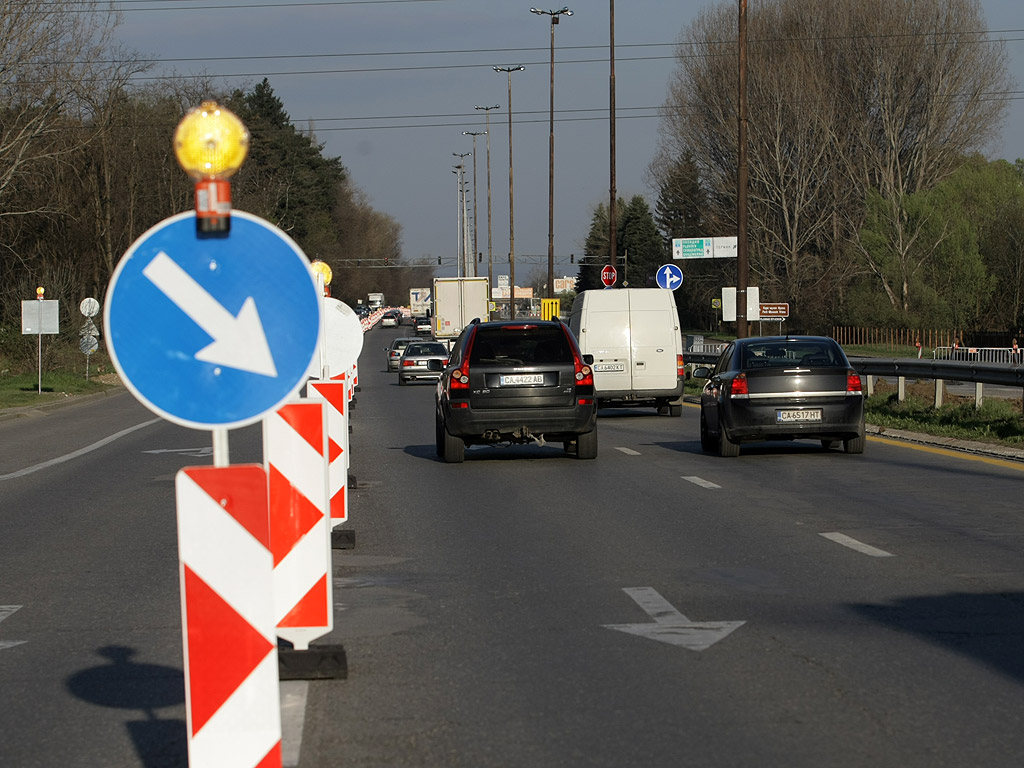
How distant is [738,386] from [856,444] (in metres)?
1.72

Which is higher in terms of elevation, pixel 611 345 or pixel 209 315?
pixel 209 315

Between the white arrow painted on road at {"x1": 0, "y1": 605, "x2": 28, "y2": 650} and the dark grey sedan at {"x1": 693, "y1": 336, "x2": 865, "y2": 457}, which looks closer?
the white arrow painted on road at {"x1": 0, "y1": 605, "x2": 28, "y2": 650}

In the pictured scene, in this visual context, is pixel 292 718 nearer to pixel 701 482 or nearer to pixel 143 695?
pixel 143 695

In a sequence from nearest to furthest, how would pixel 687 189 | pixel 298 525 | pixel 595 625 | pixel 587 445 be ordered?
1. pixel 298 525
2. pixel 595 625
3. pixel 587 445
4. pixel 687 189

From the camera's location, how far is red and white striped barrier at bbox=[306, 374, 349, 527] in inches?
411

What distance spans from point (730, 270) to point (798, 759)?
3109 inches

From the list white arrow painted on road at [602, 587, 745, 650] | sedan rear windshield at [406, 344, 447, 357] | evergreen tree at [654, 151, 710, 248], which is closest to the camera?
white arrow painted on road at [602, 587, 745, 650]

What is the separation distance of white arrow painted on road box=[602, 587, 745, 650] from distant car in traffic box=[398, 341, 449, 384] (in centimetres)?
3991

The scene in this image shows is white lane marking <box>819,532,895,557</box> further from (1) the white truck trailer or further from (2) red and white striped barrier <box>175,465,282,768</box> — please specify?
(1) the white truck trailer

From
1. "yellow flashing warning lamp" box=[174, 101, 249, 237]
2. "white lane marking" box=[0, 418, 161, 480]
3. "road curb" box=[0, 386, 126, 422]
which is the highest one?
"yellow flashing warning lamp" box=[174, 101, 249, 237]

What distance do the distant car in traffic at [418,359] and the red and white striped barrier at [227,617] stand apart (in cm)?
4326

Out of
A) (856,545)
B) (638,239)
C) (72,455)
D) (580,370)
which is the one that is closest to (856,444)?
(580,370)

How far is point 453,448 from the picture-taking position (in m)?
17.7

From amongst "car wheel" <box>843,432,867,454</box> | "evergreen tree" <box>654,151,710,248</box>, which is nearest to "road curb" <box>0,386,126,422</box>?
"car wheel" <box>843,432,867,454</box>
